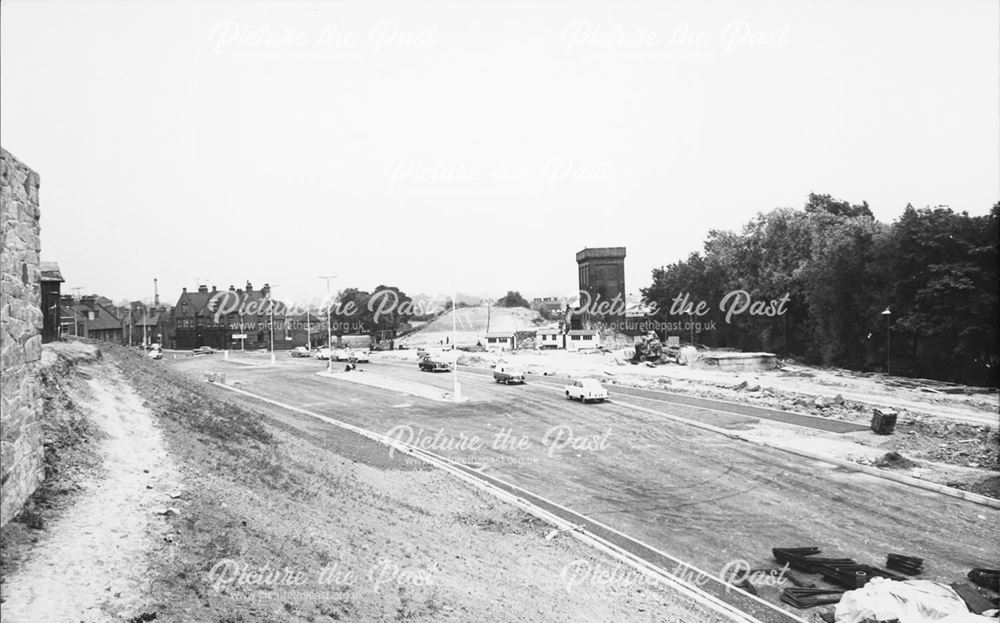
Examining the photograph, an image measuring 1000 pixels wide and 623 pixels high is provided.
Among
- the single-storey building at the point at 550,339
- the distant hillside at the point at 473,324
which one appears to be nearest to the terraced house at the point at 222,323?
the distant hillside at the point at 473,324

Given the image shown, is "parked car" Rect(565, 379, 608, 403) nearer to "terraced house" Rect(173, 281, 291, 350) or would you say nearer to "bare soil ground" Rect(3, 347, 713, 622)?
"bare soil ground" Rect(3, 347, 713, 622)

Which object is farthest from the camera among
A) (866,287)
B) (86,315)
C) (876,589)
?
(86,315)

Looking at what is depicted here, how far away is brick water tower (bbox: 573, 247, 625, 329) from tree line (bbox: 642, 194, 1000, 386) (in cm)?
1921

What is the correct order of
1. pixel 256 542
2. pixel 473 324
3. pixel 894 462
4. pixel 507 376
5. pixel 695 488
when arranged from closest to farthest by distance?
1. pixel 256 542
2. pixel 695 488
3. pixel 894 462
4. pixel 507 376
5. pixel 473 324

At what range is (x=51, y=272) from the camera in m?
27.5

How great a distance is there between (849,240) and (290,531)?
57259 millimetres

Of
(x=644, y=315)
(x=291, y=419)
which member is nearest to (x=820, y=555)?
(x=291, y=419)

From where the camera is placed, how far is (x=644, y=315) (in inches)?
3935

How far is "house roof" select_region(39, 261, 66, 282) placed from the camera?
26.7m

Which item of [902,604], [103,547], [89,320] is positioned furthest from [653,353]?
[89,320]

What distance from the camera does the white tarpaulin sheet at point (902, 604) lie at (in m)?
10.7

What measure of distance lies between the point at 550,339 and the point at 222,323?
59086 mm

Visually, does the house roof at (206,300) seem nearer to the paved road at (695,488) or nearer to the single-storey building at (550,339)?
the single-storey building at (550,339)

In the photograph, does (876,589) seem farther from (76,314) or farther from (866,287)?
(76,314)
